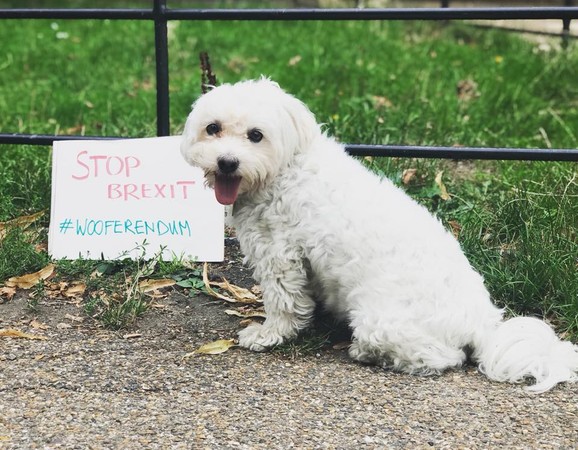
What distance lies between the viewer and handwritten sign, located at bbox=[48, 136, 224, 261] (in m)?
3.97

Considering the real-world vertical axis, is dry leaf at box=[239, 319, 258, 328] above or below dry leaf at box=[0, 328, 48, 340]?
below

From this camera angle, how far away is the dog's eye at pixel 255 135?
10.1ft

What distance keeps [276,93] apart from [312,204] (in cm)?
43

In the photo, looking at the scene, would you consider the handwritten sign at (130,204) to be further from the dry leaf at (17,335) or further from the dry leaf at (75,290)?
the dry leaf at (17,335)

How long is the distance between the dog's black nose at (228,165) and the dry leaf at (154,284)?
2.76ft

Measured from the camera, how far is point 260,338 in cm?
325

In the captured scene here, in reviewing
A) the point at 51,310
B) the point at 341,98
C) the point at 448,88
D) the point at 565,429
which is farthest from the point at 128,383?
the point at 448,88

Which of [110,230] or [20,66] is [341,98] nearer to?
[110,230]

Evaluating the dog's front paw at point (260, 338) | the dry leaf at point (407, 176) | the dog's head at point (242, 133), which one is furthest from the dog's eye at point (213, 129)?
the dry leaf at point (407, 176)

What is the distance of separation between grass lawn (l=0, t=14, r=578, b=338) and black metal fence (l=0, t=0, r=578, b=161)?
332 mm

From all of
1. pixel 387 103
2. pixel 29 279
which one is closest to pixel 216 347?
pixel 29 279

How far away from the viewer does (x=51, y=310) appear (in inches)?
139

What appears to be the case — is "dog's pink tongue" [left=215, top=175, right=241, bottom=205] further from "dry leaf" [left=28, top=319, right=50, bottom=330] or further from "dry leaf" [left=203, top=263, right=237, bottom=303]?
"dry leaf" [left=28, top=319, right=50, bottom=330]

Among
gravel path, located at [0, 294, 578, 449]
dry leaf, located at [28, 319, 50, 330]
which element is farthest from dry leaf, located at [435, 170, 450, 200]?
dry leaf, located at [28, 319, 50, 330]
